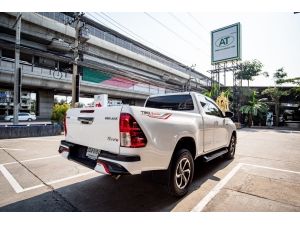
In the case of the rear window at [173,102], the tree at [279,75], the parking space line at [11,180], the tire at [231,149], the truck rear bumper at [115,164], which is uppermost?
the tree at [279,75]

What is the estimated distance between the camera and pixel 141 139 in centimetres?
261

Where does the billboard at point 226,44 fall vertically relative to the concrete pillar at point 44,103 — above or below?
above

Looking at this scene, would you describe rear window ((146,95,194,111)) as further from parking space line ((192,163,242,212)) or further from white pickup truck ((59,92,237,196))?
parking space line ((192,163,242,212))

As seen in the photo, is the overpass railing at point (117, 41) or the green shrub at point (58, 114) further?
the overpass railing at point (117, 41)

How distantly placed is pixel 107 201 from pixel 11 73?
2343cm

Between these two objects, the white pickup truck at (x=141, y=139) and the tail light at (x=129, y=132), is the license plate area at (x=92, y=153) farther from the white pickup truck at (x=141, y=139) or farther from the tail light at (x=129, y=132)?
the tail light at (x=129, y=132)

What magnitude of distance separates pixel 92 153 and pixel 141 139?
3.12 feet

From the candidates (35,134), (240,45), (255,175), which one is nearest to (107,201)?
(255,175)

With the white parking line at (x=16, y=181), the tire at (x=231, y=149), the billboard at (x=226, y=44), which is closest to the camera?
the white parking line at (x=16, y=181)

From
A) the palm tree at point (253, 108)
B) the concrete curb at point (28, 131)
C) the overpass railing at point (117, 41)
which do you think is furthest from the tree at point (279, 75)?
the concrete curb at point (28, 131)

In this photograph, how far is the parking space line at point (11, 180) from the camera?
362cm
